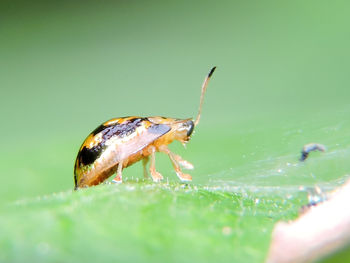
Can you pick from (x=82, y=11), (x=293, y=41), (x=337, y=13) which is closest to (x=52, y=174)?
(x=293, y=41)

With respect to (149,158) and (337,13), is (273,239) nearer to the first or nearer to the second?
(149,158)

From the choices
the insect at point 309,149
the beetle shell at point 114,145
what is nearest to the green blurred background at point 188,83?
the insect at point 309,149

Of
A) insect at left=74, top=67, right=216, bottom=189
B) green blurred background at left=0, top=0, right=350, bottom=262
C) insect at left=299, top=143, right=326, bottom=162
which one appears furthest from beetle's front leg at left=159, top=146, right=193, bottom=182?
insect at left=299, top=143, right=326, bottom=162

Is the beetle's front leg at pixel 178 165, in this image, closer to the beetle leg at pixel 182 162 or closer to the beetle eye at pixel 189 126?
the beetle leg at pixel 182 162

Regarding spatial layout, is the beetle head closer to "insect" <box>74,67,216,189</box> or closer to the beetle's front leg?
"insect" <box>74,67,216,189</box>

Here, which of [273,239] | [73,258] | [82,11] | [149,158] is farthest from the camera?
[82,11]
